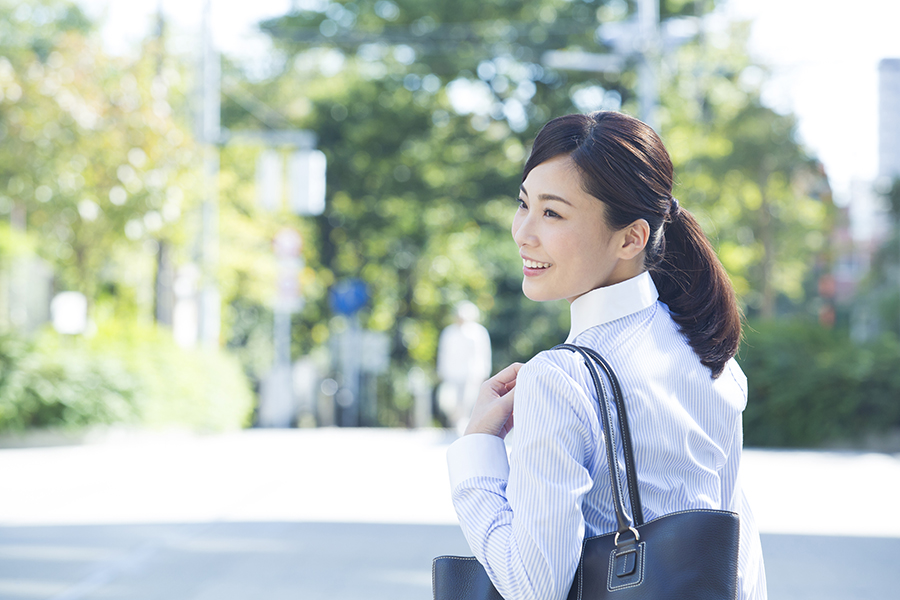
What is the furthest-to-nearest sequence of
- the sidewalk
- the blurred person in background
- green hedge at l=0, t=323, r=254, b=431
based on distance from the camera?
the blurred person in background → green hedge at l=0, t=323, r=254, b=431 → the sidewalk

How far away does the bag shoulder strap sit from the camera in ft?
4.83

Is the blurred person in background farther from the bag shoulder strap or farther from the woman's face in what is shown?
the bag shoulder strap

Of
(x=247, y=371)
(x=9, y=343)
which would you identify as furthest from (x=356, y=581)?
(x=247, y=371)

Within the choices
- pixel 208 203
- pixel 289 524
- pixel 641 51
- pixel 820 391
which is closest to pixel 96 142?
pixel 208 203

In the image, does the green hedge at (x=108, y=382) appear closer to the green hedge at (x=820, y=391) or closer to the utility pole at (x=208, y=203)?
the utility pole at (x=208, y=203)

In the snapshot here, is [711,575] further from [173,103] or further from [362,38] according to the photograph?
[362,38]

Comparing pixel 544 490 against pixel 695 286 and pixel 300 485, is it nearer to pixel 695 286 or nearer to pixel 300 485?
pixel 695 286

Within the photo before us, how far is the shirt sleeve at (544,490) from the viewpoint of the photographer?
→ 1466 mm

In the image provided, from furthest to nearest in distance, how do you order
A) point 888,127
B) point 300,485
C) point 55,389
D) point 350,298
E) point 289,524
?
point 888,127 < point 350,298 < point 55,389 < point 300,485 < point 289,524

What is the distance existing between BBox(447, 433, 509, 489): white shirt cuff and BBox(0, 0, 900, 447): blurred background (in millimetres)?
12053

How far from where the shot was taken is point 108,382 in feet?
45.7

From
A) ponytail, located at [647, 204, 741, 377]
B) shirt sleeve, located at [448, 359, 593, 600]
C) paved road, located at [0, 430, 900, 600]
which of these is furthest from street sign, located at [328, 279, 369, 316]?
shirt sleeve, located at [448, 359, 593, 600]

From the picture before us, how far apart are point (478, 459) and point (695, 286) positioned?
510mm

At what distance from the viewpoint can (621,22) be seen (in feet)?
79.9
